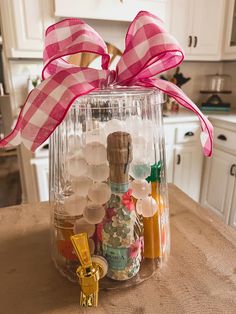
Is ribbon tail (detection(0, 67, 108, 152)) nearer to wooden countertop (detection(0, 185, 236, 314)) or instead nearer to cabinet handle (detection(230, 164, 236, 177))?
wooden countertop (detection(0, 185, 236, 314))

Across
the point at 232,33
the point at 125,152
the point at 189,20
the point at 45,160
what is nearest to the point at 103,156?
the point at 125,152

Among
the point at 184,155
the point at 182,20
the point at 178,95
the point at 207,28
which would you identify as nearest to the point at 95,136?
the point at 178,95

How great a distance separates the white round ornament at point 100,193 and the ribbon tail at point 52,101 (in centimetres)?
10

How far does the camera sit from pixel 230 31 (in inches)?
73.2

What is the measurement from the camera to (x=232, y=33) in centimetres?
187

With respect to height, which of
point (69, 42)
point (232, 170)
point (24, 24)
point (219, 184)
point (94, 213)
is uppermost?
point (24, 24)

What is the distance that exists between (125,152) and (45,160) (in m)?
1.24

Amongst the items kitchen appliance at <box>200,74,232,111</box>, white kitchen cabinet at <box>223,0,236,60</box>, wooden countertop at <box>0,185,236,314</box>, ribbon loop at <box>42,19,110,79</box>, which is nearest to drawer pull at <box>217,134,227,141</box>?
kitchen appliance at <box>200,74,232,111</box>

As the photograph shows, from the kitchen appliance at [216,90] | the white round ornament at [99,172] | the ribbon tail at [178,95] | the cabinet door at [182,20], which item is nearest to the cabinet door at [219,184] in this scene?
the kitchen appliance at [216,90]

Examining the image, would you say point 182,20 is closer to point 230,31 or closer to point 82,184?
point 230,31

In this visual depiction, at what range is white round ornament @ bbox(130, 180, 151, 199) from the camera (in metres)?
0.39

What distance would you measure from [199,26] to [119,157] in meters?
1.88

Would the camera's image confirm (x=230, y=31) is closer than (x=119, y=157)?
No

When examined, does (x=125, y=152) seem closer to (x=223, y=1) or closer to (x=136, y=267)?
(x=136, y=267)
